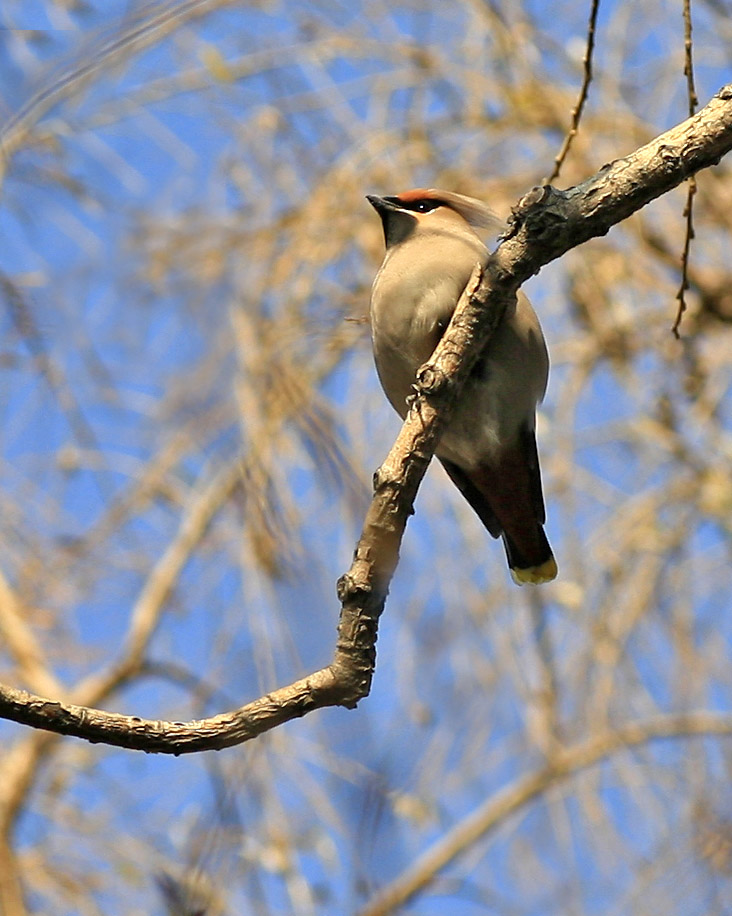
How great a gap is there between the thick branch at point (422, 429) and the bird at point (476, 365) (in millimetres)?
411

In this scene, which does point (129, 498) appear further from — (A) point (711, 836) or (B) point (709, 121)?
(B) point (709, 121)

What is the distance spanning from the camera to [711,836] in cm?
430

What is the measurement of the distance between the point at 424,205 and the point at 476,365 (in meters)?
0.84

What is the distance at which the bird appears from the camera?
3.39m

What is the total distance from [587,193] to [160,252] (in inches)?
72.3

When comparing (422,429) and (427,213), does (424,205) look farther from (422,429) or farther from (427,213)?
(422,429)

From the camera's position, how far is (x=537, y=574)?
13.1 ft

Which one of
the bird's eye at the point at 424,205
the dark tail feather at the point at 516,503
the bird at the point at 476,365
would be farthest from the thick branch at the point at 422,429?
the bird's eye at the point at 424,205

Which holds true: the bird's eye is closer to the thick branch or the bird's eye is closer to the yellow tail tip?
the yellow tail tip

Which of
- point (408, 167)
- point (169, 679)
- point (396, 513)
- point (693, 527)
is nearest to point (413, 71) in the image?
point (408, 167)

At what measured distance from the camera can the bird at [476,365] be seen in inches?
133

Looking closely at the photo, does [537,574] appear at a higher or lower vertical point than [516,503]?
lower

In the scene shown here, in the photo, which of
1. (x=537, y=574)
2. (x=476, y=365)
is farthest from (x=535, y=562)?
(x=476, y=365)

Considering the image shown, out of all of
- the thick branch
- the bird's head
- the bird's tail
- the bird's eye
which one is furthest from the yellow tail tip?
the thick branch
